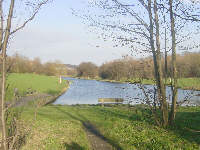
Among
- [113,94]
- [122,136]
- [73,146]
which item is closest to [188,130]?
[122,136]

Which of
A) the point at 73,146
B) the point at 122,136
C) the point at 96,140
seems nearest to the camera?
the point at 73,146

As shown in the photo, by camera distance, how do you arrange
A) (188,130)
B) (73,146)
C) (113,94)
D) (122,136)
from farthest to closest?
(113,94), (122,136), (188,130), (73,146)

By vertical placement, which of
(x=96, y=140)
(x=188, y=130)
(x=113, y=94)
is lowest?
(x=113, y=94)

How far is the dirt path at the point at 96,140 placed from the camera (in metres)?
6.84

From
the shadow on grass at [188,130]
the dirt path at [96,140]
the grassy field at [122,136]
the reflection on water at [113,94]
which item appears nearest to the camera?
the grassy field at [122,136]

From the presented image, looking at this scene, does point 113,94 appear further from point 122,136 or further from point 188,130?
point 188,130

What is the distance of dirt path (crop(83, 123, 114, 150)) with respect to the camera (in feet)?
22.4

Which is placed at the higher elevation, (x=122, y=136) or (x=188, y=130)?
(x=188, y=130)

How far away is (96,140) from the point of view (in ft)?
25.0

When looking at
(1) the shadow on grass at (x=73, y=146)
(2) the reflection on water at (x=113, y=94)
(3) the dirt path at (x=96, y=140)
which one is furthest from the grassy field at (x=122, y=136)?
(2) the reflection on water at (x=113, y=94)

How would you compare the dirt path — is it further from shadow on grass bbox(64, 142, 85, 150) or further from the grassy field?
shadow on grass bbox(64, 142, 85, 150)

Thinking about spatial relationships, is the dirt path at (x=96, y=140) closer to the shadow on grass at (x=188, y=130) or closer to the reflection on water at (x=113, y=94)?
the reflection on water at (x=113, y=94)

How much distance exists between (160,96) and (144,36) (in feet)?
7.33

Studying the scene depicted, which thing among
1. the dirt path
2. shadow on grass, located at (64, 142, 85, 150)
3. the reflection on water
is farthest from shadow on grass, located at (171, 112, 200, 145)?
shadow on grass, located at (64, 142, 85, 150)
